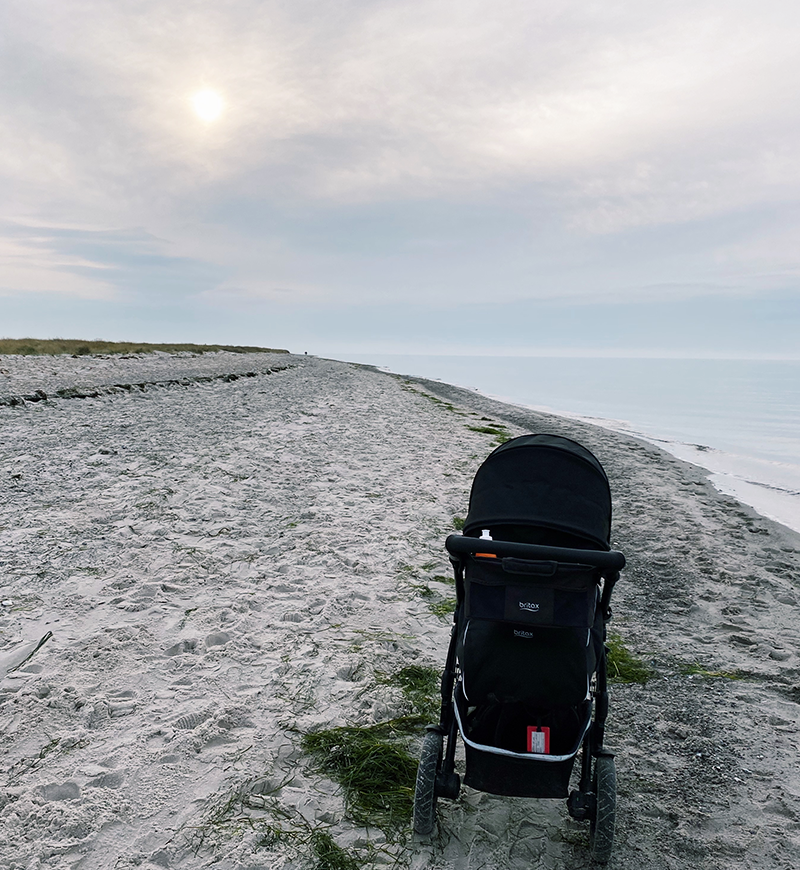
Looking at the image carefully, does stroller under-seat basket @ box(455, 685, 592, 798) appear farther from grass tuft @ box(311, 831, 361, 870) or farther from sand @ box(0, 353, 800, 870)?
grass tuft @ box(311, 831, 361, 870)

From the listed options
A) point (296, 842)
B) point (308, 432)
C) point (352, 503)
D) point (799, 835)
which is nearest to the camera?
point (296, 842)

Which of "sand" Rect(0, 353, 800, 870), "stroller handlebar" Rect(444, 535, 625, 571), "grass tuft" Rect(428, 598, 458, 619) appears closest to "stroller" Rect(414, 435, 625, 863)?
"stroller handlebar" Rect(444, 535, 625, 571)

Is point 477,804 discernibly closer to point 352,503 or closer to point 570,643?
point 570,643

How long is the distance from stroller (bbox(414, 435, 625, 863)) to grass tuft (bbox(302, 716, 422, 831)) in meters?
0.32

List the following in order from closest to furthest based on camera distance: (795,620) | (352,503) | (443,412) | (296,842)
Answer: (296,842)
(795,620)
(352,503)
(443,412)

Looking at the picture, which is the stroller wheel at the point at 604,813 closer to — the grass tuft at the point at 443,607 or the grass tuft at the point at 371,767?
the grass tuft at the point at 371,767

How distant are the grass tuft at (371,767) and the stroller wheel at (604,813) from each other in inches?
39.4

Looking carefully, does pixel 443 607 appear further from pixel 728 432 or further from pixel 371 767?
pixel 728 432

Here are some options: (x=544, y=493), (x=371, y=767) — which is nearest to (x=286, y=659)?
(x=371, y=767)

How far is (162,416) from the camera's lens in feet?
48.8

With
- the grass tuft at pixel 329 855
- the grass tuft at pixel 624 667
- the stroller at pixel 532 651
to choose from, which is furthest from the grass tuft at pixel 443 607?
the grass tuft at pixel 329 855

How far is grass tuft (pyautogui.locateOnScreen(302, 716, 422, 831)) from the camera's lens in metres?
3.30

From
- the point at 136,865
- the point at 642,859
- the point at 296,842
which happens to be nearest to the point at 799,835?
the point at 642,859

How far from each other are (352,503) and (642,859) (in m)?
6.25
